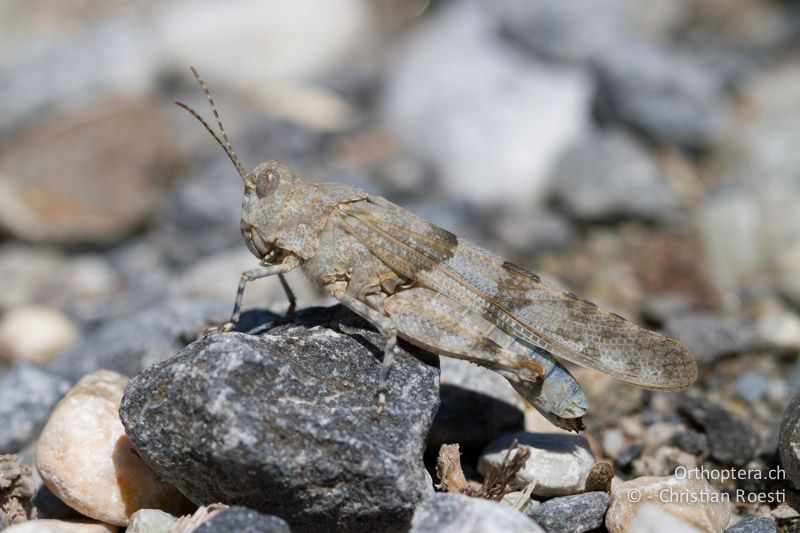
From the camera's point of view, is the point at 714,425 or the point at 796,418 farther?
the point at 714,425

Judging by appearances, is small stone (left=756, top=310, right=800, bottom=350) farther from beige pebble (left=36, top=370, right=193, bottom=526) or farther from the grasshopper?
beige pebble (left=36, top=370, right=193, bottom=526)

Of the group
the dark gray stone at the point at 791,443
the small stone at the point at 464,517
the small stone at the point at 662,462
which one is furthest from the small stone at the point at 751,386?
the small stone at the point at 464,517

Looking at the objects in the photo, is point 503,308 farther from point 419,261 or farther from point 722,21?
point 722,21

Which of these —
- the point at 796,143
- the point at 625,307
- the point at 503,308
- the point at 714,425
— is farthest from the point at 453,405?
the point at 796,143

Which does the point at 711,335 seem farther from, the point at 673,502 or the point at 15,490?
the point at 15,490

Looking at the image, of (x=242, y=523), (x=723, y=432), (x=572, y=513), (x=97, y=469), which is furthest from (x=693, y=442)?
(x=97, y=469)
